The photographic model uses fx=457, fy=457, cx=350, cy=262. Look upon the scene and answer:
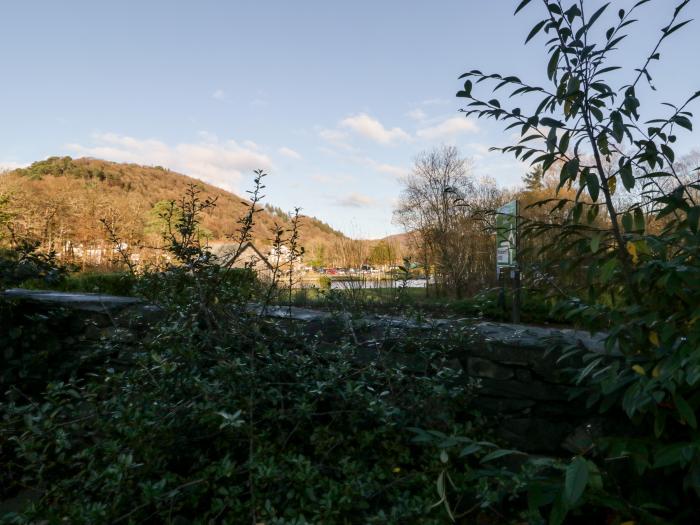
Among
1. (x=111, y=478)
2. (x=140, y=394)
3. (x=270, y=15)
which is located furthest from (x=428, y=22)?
(x=111, y=478)

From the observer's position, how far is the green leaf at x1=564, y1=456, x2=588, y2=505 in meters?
0.91

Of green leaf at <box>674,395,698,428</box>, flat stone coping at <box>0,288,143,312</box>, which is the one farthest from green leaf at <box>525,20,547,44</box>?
flat stone coping at <box>0,288,143,312</box>

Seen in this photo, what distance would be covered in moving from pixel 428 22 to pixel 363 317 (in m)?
2.57

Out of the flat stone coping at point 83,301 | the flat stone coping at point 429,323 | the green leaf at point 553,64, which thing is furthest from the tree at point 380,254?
the green leaf at point 553,64

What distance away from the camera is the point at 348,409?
6.04ft

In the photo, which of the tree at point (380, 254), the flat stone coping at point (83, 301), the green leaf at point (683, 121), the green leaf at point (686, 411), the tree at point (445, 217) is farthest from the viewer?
the tree at point (445, 217)

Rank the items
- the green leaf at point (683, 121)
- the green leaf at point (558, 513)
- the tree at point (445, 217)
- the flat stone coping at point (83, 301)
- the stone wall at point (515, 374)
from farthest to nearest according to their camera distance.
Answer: the tree at point (445, 217) → the flat stone coping at point (83, 301) → the stone wall at point (515, 374) → the green leaf at point (683, 121) → the green leaf at point (558, 513)

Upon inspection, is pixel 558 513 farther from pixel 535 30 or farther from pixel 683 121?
pixel 535 30

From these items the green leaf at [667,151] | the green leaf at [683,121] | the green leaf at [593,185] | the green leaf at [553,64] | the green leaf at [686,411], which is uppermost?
the green leaf at [553,64]

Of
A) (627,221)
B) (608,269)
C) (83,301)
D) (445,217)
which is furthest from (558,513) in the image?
(445,217)

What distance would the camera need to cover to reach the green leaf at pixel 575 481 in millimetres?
908

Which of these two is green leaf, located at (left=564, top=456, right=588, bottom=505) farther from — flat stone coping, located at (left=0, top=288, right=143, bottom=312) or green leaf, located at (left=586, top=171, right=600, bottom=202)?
flat stone coping, located at (left=0, top=288, right=143, bottom=312)

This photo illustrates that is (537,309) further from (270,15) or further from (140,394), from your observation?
(140,394)

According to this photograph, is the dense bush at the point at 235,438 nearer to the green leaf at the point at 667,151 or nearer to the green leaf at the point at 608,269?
the green leaf at the point at 608,269
